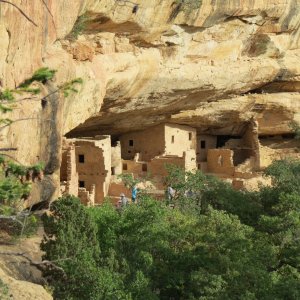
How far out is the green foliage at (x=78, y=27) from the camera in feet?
44.0

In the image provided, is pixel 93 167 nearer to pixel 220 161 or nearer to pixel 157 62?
pixel 157 62

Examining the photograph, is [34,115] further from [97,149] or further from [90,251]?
[97,149]

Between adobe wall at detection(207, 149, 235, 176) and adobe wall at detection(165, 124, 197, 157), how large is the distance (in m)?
0.62

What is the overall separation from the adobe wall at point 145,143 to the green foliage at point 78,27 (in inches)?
350

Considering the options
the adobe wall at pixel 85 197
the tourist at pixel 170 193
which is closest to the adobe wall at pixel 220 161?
the tourist at pixel 170 193

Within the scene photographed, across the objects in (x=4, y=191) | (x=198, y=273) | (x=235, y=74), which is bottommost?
(x=198, y=273)

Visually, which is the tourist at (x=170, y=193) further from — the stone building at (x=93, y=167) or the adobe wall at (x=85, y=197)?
the adobe wall at (x=85, y=197)

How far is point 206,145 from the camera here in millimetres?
24906

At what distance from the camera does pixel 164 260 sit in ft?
41.8

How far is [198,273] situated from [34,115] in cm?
328

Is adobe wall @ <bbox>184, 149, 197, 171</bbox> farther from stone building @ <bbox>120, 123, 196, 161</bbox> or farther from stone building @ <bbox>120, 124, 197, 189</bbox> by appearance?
stone building @ <bbox>120, 123, 196, 161</bbox>

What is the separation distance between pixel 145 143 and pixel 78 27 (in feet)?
31.1

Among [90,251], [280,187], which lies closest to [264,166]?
[280,187]

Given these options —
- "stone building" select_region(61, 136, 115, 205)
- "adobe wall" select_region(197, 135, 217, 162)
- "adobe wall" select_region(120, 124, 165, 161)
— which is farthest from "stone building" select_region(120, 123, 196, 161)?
"stone building" select_region(61, 136, 115, 205)
